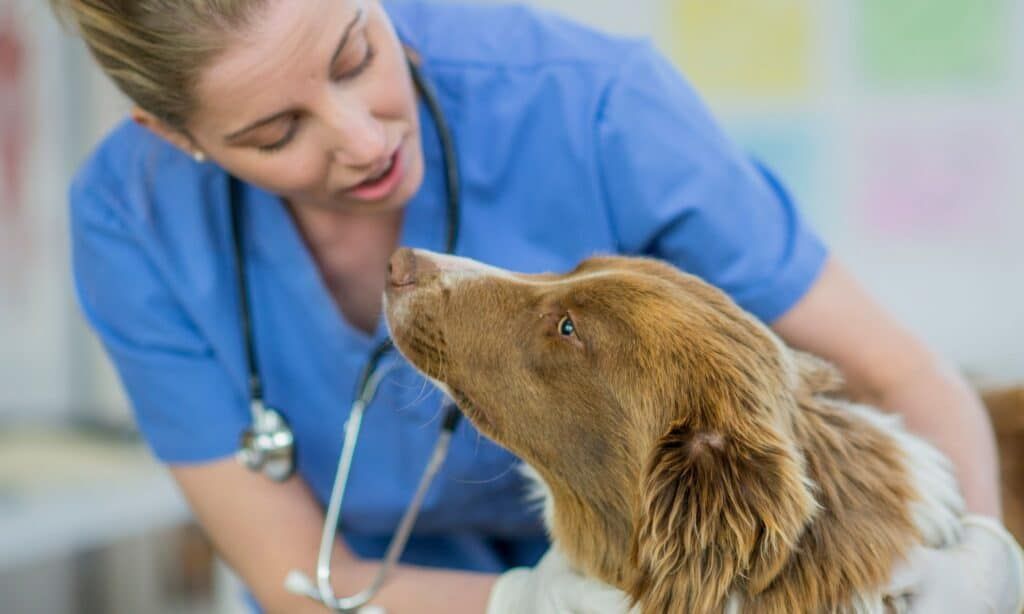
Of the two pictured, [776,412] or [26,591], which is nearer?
[776,412]

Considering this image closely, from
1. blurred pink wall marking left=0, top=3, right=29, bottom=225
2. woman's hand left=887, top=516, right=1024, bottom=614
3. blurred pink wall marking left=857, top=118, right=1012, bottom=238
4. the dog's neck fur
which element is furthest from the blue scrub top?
blurred pink wall marking left=0, top=3, right=29, bottom=225

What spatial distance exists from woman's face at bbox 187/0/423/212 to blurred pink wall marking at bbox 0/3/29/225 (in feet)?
7.69

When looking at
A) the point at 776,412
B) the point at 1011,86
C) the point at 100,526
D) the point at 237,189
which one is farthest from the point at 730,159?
the point at 100,526

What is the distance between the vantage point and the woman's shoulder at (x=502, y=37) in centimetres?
147

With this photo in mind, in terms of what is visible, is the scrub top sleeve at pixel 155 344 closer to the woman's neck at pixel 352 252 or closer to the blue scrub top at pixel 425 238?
the blue scrub top at pixel 425 238

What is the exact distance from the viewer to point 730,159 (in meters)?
1.40

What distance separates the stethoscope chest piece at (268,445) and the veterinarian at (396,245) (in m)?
0.03

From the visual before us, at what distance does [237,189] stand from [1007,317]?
2.00 m

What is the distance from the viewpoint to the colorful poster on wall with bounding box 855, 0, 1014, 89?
2629 millimetres

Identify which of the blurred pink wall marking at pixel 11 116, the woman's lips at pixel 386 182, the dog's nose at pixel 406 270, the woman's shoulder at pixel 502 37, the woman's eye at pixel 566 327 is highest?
the woman's shoulder at pixel 502 37

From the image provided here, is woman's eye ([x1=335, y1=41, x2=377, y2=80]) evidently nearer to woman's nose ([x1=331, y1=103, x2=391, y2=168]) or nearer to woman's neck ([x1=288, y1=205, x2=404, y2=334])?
woman's nose ([x1=331, y1=103, x2=391, y2=168])

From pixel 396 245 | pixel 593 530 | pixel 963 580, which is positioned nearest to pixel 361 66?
pixel 396 245

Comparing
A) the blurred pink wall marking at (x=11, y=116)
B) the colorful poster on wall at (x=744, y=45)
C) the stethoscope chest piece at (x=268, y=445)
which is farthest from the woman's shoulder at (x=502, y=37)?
the blurred pink wall marking at (x=11, y=116)

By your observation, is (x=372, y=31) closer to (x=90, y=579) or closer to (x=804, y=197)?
(x=804, y=197)
